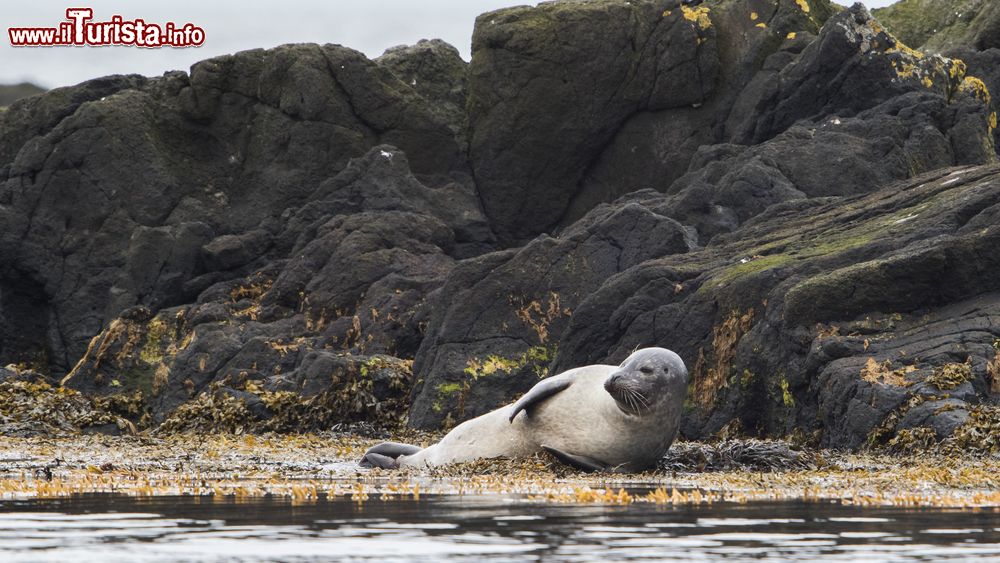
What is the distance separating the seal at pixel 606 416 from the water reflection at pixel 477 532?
3358 millimetres

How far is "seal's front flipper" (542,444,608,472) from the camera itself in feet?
38.7

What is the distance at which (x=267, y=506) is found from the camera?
8320 millimetres

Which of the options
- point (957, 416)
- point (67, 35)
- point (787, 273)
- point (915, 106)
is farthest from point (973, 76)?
point (67, 35)

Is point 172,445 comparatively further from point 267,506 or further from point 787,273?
point 267,506

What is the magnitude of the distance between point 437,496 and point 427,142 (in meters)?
21.7

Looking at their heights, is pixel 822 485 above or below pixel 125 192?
below

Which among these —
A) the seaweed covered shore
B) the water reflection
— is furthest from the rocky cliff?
the water reflection

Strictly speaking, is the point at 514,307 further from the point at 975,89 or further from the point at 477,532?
the point at 477,532

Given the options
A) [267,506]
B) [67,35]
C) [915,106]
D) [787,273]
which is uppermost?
[67,35]

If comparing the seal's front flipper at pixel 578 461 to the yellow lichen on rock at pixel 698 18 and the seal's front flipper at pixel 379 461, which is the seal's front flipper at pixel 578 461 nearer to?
the seal's front flipper at pixel 379 461

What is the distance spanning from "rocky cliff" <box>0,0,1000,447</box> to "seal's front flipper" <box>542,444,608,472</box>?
298 cm

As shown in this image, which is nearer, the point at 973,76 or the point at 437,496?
the point at 437,496

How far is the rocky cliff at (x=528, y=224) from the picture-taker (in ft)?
49.5

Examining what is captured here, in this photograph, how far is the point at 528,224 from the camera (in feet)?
98.8
